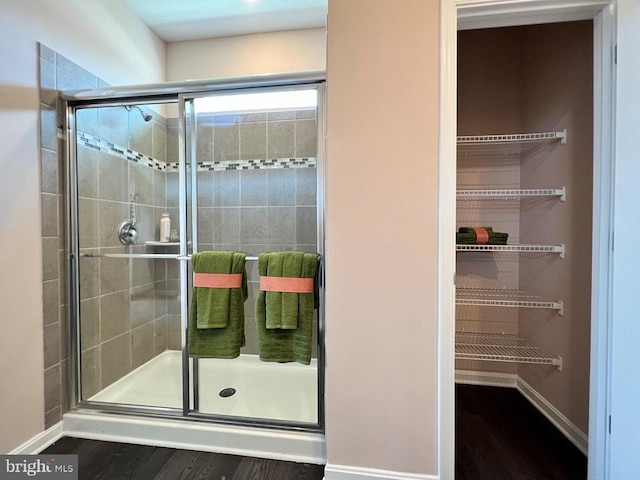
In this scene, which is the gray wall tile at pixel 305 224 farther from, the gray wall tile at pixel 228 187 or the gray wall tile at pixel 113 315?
the gray wall tile at pixel 113 315

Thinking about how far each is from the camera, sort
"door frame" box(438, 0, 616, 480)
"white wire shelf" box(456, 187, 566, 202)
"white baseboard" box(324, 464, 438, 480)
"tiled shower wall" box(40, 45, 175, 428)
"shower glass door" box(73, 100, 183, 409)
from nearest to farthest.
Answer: "door frame" box(438, 0, 616, 480), "white baseboard" box(324, 464, 438, 480), "tiled shower wall" box(40, 45, 175, 428), "white wire shelf" box(456, 187, 566, 202), "shower glass door" box(73, 100, 183, 409)

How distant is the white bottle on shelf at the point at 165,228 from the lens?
2303 mm

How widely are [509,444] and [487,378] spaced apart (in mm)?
642

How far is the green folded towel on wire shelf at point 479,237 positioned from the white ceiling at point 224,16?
6.44 ft

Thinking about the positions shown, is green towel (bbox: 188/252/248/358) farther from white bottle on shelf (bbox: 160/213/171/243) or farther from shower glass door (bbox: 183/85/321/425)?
white bottle on shelf (bbox: 160/213/171/243)

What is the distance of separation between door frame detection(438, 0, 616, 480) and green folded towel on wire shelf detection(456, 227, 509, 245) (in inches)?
27.2

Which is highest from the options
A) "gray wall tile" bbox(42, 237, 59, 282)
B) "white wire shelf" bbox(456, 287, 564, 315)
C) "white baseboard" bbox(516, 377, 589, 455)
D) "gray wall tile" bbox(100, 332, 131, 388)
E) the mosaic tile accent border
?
the mosaic tile accent border

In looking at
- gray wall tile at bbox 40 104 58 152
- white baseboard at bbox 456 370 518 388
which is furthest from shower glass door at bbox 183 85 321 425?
white baseboard at bbox 456 370 518 388

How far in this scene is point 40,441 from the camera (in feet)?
4.92

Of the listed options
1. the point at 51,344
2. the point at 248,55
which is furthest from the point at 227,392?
the point at 248,55

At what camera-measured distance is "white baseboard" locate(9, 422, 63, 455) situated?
4.64 feet

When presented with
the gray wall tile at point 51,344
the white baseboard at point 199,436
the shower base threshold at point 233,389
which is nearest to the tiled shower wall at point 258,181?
the shower base threshold at point 233,389

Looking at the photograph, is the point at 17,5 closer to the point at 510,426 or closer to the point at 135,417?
the point at 135,417

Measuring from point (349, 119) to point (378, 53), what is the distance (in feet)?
0.97
